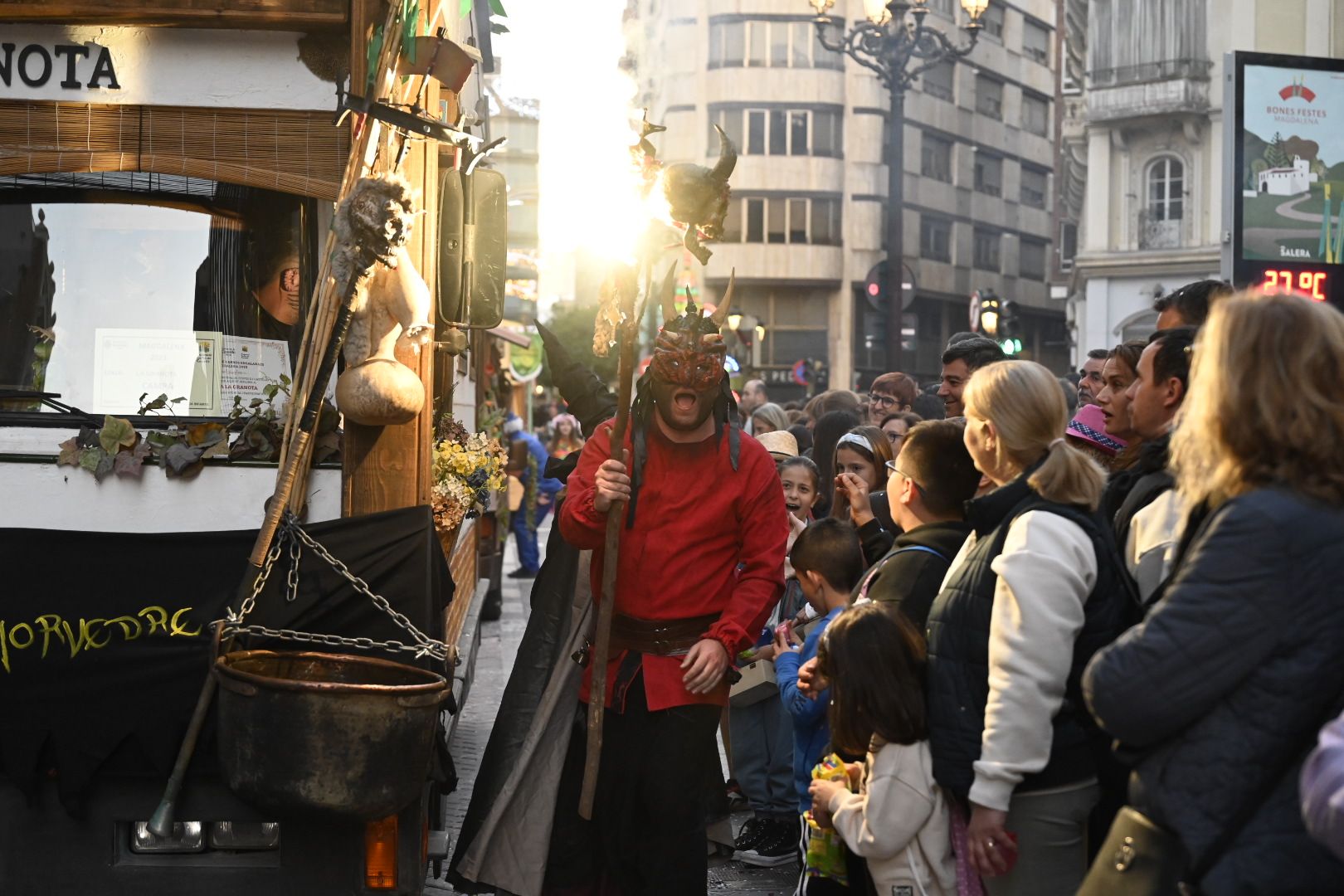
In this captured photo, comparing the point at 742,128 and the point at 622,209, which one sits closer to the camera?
the point at 622,209

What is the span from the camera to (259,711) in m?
5.10

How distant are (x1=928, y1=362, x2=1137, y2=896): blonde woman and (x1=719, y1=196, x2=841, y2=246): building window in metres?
56.5

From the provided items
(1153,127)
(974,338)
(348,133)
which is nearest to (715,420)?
(348,133)

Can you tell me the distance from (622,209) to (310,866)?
2.49 m

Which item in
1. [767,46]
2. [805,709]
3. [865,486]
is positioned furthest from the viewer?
[767,46]

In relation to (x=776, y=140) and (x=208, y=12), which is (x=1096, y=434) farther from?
(x=776, y=140)

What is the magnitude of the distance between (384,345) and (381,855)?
1709 mm

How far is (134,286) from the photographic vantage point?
6043 millimetres

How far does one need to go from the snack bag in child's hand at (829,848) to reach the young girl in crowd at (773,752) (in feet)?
9.46

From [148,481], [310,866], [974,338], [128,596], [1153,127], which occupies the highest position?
[1153,127]

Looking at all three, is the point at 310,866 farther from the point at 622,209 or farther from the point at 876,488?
the point at 876,488

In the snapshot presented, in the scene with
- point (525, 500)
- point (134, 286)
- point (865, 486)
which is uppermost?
point (134, 286)

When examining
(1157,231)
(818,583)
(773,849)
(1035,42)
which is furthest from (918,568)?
(1035,42)

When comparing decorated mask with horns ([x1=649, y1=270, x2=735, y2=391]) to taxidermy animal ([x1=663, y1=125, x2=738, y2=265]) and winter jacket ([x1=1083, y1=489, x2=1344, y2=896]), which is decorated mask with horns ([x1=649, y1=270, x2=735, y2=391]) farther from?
winter jacket ([x1=1083, y1=489, x2=1344, y2=896])
